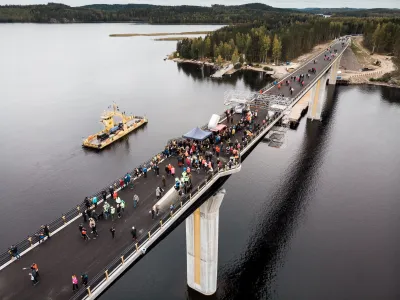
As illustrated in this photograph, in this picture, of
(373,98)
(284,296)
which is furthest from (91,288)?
(373,98)

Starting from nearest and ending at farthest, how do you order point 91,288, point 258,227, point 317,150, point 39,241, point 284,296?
point 91,288, point 39,241, point 284,296, point 258,227, point 317,150

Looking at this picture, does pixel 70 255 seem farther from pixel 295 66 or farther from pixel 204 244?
pixel 295 66

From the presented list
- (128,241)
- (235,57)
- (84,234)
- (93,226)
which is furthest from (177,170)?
(235,57)

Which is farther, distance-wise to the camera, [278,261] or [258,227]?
[258,227]

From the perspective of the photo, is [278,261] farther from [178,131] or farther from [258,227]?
[178,131]

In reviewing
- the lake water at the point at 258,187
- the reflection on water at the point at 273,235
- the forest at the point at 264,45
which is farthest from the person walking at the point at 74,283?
the forest at the point at 264,45
